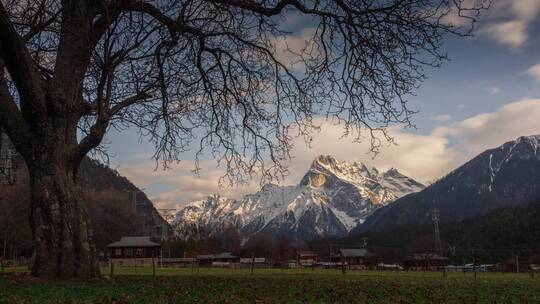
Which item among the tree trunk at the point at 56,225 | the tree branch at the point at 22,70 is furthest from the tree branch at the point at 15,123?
the tree trunk at the point at 56,225

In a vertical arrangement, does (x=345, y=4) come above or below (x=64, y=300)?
above

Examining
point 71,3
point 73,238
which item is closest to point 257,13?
point 71,3

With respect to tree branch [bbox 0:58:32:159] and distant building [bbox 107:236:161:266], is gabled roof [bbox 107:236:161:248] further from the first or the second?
tree branch [bbox 0:58:32:159]

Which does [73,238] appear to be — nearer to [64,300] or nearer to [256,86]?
[64,300]

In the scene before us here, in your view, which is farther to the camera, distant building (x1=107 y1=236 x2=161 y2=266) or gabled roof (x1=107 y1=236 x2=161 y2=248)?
distant building (x1=107 y1=236 x2=161 y2=266)

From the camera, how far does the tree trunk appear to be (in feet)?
51.5

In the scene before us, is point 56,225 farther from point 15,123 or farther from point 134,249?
point 134,249

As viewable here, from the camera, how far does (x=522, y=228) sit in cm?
13425

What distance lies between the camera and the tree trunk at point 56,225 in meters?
15.7

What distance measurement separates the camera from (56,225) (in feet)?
51.9

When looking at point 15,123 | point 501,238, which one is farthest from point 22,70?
point 501,238

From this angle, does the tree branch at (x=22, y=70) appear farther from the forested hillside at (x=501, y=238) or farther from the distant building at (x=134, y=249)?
the forested hillside at (x=501, y=238)

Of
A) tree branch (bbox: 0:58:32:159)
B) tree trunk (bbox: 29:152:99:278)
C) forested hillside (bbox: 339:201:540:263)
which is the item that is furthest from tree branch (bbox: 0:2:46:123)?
forested hillside (bbox: 339:201:540:263)

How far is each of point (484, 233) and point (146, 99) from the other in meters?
146
